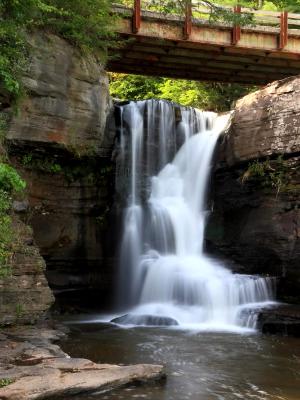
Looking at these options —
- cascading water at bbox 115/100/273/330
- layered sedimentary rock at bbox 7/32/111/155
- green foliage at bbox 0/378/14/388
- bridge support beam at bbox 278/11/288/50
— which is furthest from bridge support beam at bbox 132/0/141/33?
green foliage at bbox 0/378/14/388

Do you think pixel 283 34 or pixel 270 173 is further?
pixel 283 34

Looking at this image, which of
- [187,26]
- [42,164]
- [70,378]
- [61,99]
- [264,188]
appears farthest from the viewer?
[187,26]

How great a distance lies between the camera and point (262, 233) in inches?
557

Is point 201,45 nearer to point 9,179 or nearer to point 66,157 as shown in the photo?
point 66,157

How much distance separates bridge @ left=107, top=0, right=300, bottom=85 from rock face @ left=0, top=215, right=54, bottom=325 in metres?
7.53

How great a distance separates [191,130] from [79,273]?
606 centimetres

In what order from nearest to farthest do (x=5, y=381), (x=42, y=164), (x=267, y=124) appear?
(x=5, y=381) → (x=42, y=164) → (x=267, y=124)

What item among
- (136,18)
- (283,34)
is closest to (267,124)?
(283,34)

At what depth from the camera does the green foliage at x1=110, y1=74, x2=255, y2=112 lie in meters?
23.7

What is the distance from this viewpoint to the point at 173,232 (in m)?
15.2

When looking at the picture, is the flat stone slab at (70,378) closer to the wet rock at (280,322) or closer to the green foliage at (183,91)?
the wet rock at (280,322)

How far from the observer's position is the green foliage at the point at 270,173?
13.7 m

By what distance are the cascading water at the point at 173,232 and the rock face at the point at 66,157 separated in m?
1.00

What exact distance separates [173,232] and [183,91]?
11991mm
